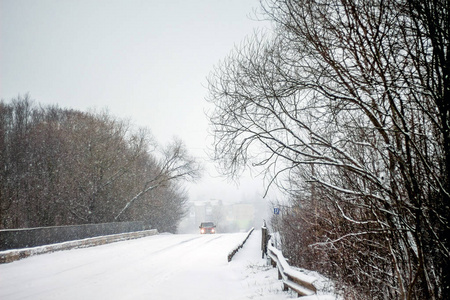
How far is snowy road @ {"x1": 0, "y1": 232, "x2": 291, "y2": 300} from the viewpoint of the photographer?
7.44 meters

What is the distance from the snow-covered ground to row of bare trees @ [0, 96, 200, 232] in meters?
18.6

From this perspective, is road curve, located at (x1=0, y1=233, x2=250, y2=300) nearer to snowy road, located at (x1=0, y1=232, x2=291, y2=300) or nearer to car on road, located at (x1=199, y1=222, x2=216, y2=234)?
snowy road, located at (x1=0, y1=232, x2=291, y2=300)

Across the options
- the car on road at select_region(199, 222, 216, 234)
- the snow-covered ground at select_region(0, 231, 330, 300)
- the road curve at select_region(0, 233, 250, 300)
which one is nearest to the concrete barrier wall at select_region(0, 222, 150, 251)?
the snow-covered ground at select_region(0, 231, 330, 300)

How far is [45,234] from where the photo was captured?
15.2 m

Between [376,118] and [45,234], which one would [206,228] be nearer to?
[45,234]

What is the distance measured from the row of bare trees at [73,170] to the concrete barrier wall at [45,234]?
395 inches

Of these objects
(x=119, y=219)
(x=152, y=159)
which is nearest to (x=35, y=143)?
(x=119, y=219)

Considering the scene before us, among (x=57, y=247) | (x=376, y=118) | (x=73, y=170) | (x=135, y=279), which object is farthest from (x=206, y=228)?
(x=376, y=118)

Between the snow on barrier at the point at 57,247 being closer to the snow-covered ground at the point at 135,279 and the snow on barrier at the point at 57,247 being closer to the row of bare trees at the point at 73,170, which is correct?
the snow-covered ground at the point at 135,279

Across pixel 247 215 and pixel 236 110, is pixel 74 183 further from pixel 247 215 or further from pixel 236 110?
pixel 247 215

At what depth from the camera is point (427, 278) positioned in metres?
3.00

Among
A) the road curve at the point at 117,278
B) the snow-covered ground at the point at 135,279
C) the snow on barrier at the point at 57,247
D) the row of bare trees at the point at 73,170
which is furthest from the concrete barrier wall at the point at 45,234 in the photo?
the row of bare trees at the point at 73,170

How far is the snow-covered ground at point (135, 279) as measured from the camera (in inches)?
292

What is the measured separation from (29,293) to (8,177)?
2910 cm
